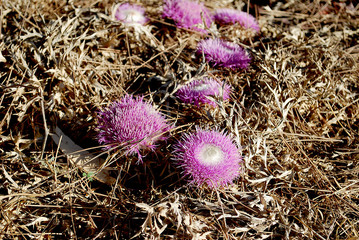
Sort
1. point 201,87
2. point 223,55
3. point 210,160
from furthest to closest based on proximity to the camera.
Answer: point 223,55, point 201,87, point 210,160

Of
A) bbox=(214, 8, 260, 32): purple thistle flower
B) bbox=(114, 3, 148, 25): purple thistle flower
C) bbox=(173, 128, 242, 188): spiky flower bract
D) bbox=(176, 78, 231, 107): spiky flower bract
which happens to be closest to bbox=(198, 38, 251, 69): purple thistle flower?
bbox=(176, 78, 231, 107): spiky flower bract

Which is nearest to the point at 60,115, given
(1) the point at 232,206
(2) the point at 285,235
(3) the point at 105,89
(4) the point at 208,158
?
(3) the point at 105,89

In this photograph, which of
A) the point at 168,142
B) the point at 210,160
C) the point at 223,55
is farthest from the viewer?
the point at 223,55

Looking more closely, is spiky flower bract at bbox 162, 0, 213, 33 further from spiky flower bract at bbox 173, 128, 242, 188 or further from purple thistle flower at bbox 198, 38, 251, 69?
spiky flower bract at bbox 173, 128, 242, 188

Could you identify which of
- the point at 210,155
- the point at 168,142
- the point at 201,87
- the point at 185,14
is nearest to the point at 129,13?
the point at 185,14

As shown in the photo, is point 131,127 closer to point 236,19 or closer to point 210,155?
point 210,155

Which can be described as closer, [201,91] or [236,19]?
[201,91]

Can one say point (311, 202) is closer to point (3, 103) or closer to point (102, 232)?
point (102, 232)

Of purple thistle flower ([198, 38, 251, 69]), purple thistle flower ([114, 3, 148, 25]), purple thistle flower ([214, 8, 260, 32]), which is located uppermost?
purple thistle flower ([114, 3, 148, 25])
